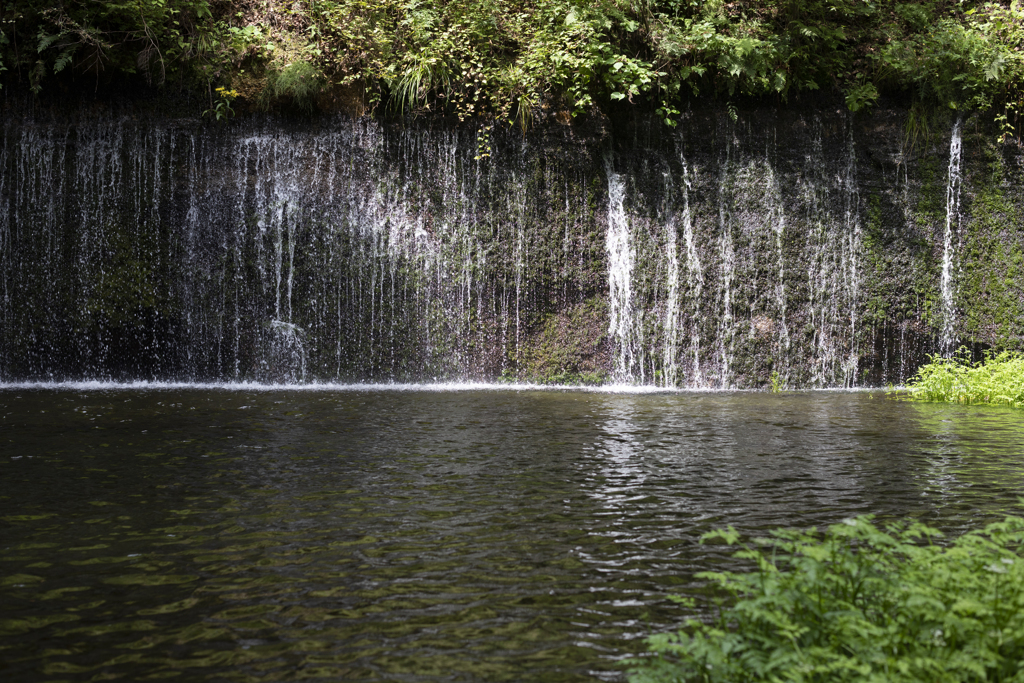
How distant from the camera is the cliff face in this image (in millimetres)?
13523

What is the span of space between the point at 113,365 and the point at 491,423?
26.2 ft

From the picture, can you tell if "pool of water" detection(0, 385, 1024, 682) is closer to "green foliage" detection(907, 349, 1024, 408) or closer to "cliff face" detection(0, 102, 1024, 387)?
"green foliage" detection(907, 349, 1024, 408)

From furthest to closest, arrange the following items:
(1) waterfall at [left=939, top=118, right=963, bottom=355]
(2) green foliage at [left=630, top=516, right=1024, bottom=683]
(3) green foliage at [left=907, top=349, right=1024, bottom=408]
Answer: (1) waterfall at [left=939, top=118, right=963, bottom=355], (3) green foliage at [left=907, top=349, right=1024, bottom=408], (2) green foliage at [left=630, top=516, right=1024, bottom=683]

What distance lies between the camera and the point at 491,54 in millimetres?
13961

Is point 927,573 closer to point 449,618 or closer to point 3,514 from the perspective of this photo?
point 449,618

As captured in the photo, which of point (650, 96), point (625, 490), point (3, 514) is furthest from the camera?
point (650, 96)

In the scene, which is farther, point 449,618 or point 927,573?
point 449,618

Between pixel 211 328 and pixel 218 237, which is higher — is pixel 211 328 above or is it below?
below

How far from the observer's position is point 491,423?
8.48m

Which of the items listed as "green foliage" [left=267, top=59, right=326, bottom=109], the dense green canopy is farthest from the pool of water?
the dense green canopy

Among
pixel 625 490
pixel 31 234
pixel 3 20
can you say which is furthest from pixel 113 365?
pixel 625 490

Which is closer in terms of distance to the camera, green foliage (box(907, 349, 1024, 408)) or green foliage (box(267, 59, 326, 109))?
green foliage (box(907, 349, 1024, 408))

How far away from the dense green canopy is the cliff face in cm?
61

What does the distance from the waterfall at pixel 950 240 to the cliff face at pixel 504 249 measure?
1.5 inches
